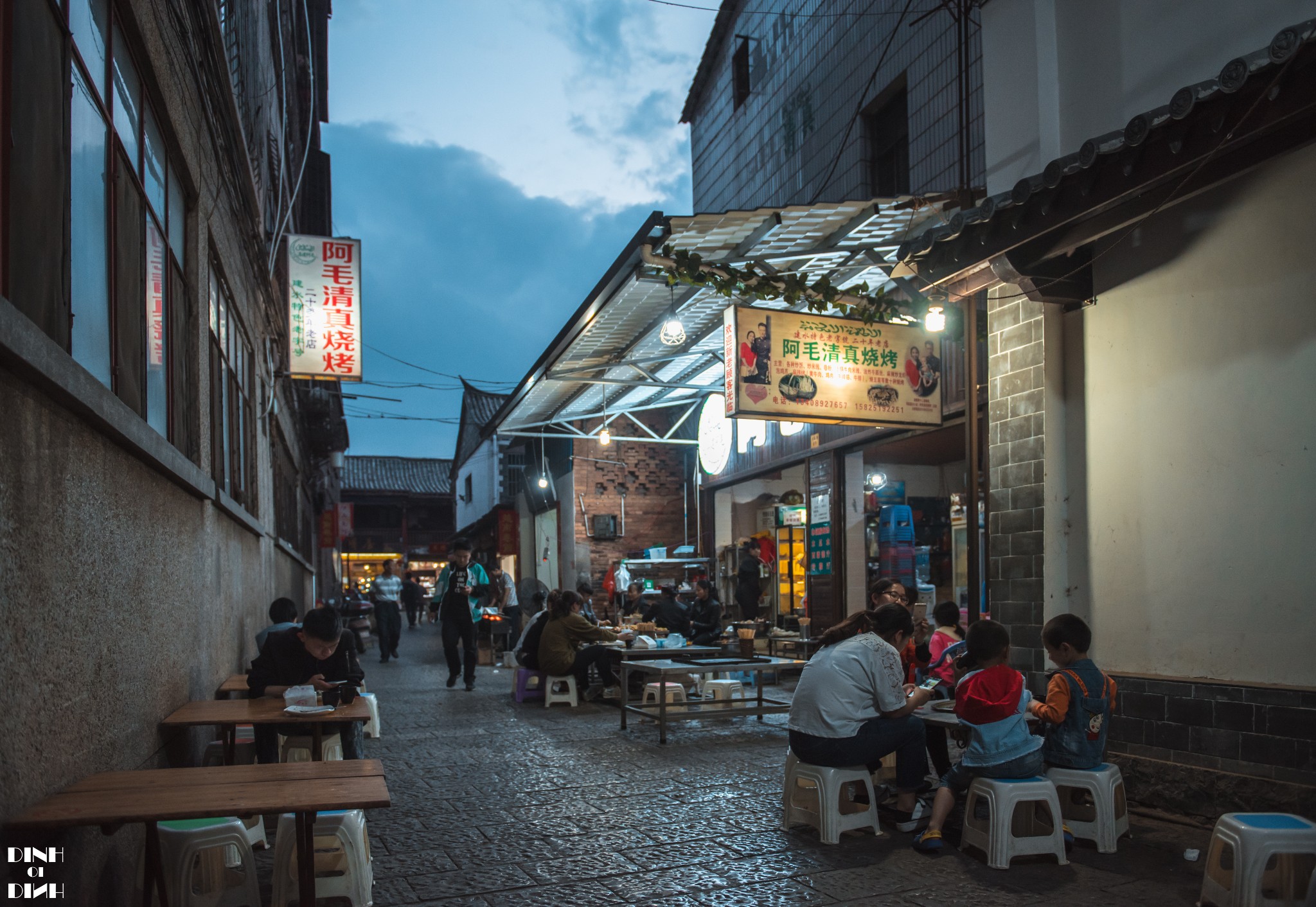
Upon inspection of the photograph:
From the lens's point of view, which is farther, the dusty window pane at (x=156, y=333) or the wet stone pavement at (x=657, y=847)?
the dusty window pane at (x=156, y=333)

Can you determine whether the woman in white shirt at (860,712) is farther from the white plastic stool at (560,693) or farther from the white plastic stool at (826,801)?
the white plastic stool at (560,693)

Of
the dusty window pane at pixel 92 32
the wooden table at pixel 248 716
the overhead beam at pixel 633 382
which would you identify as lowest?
the wooden table at pixel 248 716

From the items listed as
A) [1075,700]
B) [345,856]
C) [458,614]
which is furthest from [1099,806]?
[458,614]

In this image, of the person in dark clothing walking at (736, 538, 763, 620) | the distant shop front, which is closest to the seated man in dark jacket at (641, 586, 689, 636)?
the person in dark clothing walking at (736, 538, 763, 620)

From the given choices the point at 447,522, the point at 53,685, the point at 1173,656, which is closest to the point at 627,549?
the point at 1173,656

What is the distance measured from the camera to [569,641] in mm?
11234

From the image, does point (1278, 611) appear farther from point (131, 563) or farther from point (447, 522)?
point (447, 522)

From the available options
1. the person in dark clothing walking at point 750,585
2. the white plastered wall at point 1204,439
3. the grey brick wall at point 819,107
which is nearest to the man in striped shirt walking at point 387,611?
the person in dark clothing walking at point 750,585

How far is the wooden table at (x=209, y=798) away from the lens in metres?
3.06

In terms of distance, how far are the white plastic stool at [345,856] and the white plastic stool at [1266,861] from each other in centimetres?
383

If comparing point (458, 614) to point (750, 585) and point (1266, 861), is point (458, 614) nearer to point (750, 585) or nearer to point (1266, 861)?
point (750, 585)

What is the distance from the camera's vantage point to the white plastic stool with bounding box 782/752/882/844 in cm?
545

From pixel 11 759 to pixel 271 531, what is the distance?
1052 cm

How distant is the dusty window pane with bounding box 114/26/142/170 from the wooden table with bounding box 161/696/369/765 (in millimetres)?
3067
